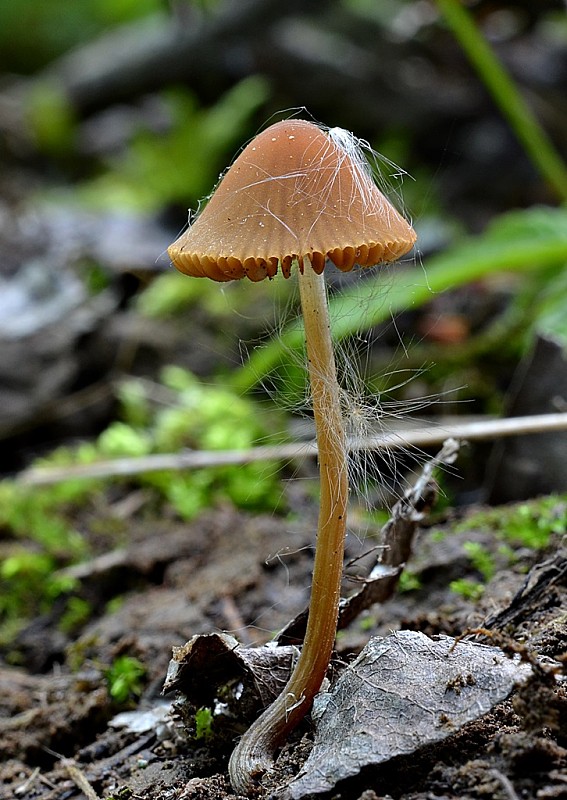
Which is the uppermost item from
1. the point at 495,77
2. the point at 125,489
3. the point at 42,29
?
the point at 42,29

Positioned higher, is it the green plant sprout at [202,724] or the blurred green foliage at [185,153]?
the blurred green foliage at [185,153]

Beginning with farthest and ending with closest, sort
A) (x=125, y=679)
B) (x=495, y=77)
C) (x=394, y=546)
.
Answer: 1. (x=495, y=77)
2. (x=125, y=679)
3. (x=394, y=546)

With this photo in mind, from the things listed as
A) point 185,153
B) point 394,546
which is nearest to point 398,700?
point 394,546

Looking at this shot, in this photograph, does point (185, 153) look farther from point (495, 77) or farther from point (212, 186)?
point (495, 77)

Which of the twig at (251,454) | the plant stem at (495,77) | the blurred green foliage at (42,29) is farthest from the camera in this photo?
the blurred green foliage at (42,29)

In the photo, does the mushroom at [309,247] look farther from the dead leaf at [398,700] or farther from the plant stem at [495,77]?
the plant stem at [495,77]

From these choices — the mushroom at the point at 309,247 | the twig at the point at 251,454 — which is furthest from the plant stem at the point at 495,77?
the mushroom at the point at 309,247
